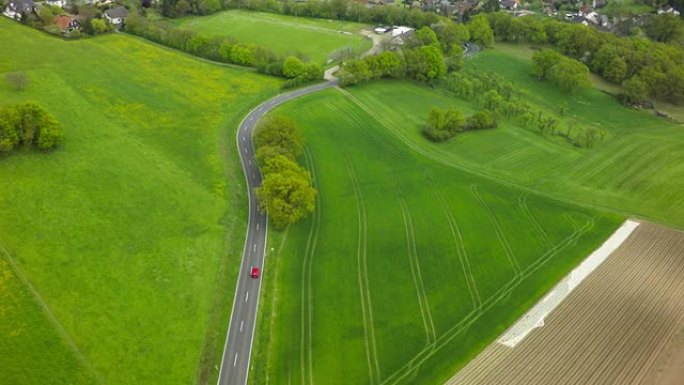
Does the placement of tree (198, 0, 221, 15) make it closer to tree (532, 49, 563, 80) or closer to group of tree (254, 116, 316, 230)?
group of tree (254, 116, 316, 230)

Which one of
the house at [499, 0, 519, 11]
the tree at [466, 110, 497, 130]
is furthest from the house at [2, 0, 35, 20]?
the house at [499, 0, 519, 11]

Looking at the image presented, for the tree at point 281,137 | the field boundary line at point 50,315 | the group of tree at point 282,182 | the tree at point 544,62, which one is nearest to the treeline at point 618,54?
the tree at point 544,62

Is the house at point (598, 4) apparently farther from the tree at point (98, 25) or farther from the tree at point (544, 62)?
the tree at point (98, 25)

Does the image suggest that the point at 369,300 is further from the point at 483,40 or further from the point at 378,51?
the point at 483,40

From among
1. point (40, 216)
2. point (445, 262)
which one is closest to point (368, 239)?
point (445, 262)

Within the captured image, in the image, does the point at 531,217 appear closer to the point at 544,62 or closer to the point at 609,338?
the point at 609,338

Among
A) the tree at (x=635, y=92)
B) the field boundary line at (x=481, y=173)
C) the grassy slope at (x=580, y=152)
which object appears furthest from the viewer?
the tree at (x=635, y=92)

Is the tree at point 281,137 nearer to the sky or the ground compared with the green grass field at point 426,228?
nearer to the sky
